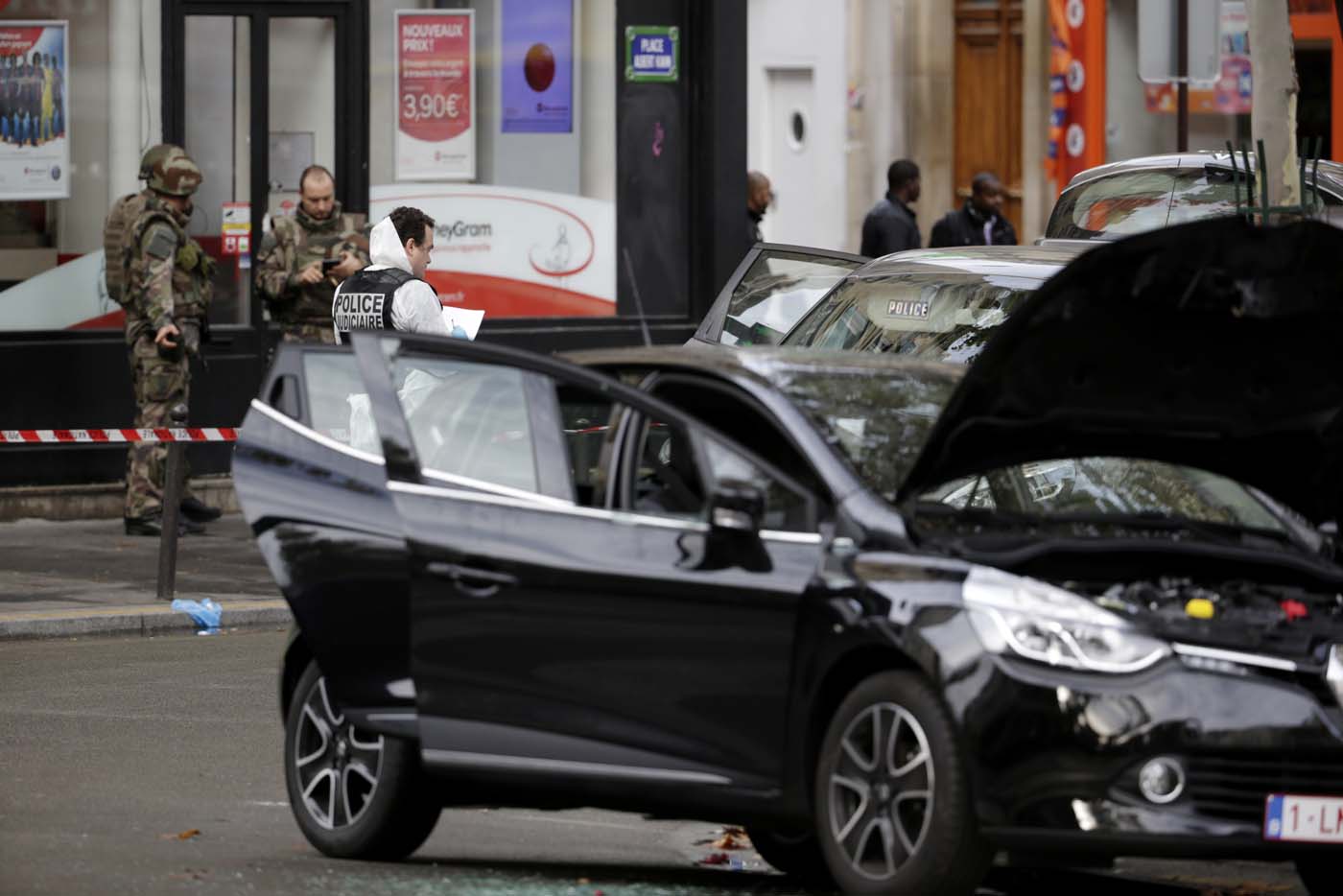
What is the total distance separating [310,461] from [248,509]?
0.27 meters

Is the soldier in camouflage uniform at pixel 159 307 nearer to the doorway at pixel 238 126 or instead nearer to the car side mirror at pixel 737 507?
the doorway at pixel 238 126

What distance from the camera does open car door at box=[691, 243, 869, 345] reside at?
1402 centimetres

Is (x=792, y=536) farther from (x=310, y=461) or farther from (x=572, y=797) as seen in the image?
(x=310, y=461)

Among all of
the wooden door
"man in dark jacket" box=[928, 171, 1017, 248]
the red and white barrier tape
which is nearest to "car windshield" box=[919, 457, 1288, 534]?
the red and white barrier tape

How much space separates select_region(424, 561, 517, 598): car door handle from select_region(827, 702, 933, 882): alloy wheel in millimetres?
1077

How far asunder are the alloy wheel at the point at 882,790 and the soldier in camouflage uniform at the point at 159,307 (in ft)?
33.4

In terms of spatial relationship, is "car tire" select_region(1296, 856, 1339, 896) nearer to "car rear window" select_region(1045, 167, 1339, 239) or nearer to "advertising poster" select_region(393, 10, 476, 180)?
"car rear window" select_region(1045, 167, 1339, 239)

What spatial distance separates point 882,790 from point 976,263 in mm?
5687

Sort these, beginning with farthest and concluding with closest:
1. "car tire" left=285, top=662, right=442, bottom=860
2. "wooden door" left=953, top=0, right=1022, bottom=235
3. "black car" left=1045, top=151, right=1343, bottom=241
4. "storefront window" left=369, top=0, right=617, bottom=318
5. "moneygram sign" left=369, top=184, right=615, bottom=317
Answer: "wooden door" left=953, top=0, right=1022, bottom=235 → "moneygram sign" left=369, top=184, right=615, bottom=317 → "storefront window" left=369, top=0, right=617, bottom=318 → "black car" left=1045, top=151, right=1343, bottom=241 → "car tire" left=285, top=662, right=442, bottom=860

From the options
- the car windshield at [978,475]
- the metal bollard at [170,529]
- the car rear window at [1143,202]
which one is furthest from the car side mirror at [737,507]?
the car rear window at [1143,202]

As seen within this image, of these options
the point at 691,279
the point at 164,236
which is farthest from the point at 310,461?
the point at 691,279

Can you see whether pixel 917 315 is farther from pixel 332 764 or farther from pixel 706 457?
pixel 706 457

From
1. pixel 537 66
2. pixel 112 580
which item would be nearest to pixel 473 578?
pixel 112 580

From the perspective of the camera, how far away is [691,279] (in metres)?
20.6
